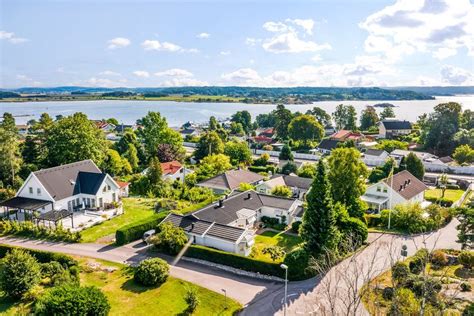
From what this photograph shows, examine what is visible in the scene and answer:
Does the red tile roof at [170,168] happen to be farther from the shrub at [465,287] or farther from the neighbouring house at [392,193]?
the shrub at [465,287]

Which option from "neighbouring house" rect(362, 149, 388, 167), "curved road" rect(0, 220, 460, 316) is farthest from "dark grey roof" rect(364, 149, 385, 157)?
"curved road" rect(0, 220, 460, 316)

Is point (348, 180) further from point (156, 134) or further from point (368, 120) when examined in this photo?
point (368, 120)

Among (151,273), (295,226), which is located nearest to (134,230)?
(151,273)

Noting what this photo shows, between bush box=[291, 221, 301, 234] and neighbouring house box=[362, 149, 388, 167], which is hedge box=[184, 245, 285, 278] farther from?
neighbouring house box=[362, 149, 388, 167]

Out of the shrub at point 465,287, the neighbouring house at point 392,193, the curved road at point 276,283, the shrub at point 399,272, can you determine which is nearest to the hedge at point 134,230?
the curved road at point 276,283

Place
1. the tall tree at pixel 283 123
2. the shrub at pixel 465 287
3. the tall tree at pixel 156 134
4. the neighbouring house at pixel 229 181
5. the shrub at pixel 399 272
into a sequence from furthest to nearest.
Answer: the tall tree at pixel 283 123 < the tall tree at pixel 156 134 < the neighbouring house at pixel 229 181 < the shrub at pixel 465 287 < the shrub at pixel 399 272
